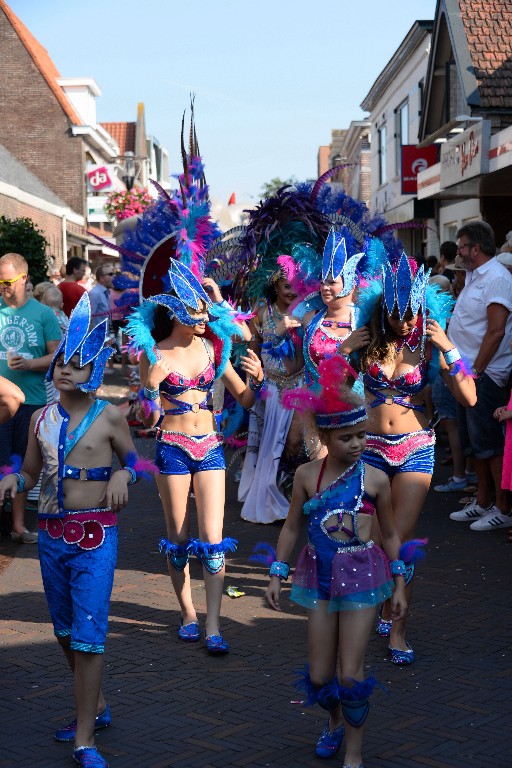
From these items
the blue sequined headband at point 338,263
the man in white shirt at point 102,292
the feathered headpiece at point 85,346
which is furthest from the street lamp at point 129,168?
the feathered headpiece at point 85,346

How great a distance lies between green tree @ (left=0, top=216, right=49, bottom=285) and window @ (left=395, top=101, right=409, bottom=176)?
56.8 ft

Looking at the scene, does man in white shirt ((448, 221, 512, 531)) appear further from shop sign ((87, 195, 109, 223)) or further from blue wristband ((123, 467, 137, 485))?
shop sign ((87, 195, 109, 223))

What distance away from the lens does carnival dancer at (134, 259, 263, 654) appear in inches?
216

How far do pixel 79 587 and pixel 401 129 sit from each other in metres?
28.9

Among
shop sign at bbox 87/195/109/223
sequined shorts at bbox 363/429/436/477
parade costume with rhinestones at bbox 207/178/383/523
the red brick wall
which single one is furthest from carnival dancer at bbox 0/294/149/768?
shop sign at bbox 87/195/109/223

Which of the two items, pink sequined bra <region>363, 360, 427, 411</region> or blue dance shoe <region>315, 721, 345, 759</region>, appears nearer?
blue dance shoe <region>315, 721, 345, 759</region>

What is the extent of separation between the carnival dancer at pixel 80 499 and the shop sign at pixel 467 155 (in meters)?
10.4

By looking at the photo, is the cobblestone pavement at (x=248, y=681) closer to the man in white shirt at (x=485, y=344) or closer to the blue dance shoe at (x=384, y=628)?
the blue dance shoe at (x=384, y=628)

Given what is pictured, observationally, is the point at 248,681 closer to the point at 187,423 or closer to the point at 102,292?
the point at 187,423

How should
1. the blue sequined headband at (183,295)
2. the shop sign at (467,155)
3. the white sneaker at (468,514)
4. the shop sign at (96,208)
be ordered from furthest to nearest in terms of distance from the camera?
the shop sign at (96,208) < the shop sign at (467,155) < the white sneaker at (468,514) < the blue sequined headband at (183,295)

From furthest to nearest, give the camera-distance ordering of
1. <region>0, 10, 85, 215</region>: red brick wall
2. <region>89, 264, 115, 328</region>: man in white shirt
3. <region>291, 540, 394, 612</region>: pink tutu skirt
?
<region>0, 10, 85, 215</region>: red brick wall → <region>89, 264, 115, 328</region>: man in white shirt → <region>291, 540, 394, 612</region>: pink tutu skirt

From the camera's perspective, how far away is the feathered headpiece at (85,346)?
4.21 m

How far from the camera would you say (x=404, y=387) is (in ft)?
17.2

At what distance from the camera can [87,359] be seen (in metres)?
4.23
